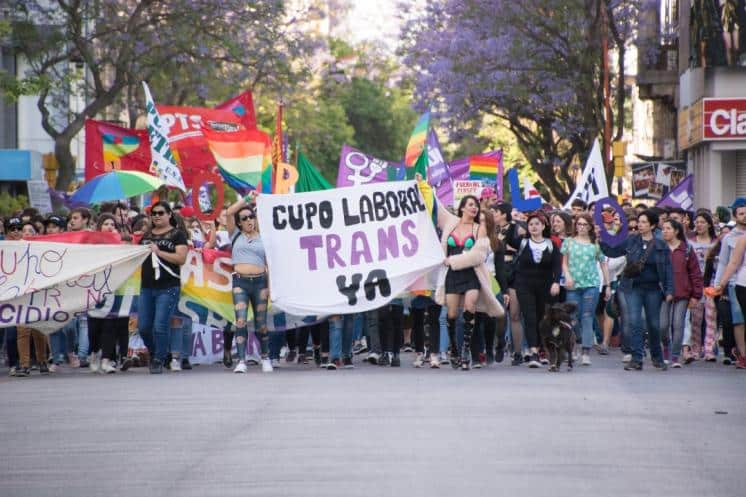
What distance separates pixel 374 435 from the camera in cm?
1052

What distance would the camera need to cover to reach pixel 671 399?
13188mm

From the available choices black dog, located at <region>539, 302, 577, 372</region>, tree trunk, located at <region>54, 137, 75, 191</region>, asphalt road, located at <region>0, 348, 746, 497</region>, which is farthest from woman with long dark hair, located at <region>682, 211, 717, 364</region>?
tree trunk, located at <region>54, 137, 75, 191</region>

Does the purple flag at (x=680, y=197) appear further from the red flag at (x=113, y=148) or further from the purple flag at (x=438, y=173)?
the red flag at (x=113, y=148)

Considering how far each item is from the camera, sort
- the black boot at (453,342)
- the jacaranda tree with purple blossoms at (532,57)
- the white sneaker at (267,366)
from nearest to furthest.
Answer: the white sneaker at (267,366), the black boot at (453,342), the jacaranda tree with purple blossoms at (532,57)

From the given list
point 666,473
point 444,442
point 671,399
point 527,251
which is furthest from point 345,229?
point 666,473

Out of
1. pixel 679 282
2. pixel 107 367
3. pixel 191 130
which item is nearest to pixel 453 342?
pixel 679 282

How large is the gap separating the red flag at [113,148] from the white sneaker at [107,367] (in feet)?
24.2

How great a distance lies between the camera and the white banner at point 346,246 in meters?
16.7

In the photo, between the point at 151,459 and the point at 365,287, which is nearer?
the point at 151,459

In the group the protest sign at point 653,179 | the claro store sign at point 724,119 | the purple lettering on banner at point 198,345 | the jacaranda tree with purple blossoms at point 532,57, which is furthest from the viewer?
the jacaranda tree with purple blossoms at point 532,57

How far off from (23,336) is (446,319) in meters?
4.35

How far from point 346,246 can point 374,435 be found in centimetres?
670

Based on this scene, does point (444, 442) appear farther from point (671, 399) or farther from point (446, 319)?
point (446, 319)

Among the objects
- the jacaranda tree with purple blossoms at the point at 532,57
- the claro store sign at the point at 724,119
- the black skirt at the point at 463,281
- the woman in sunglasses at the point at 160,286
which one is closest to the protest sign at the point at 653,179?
the jacaranda tree with purple blossoms at the point at 532,57
